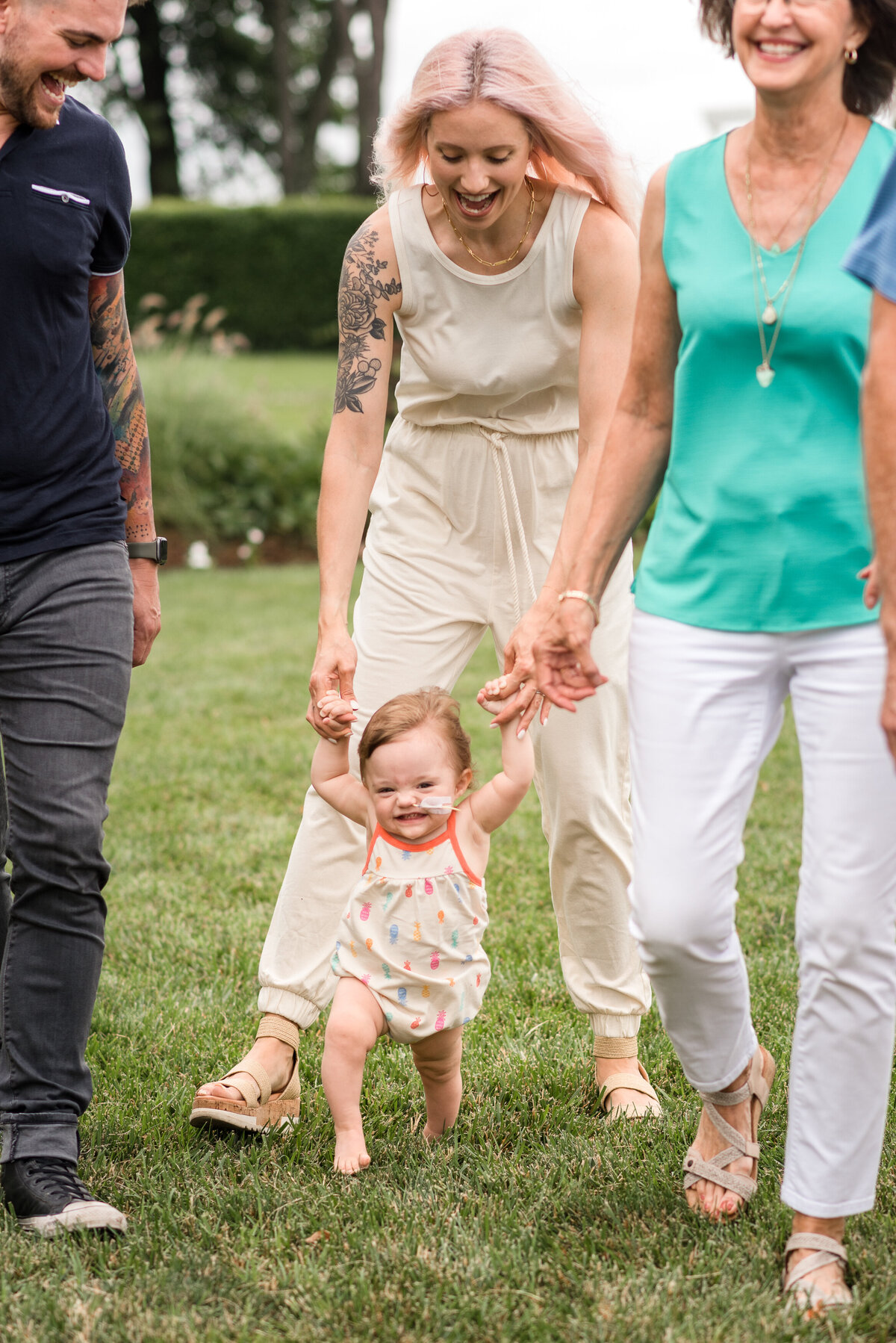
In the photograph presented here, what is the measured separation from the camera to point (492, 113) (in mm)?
2998

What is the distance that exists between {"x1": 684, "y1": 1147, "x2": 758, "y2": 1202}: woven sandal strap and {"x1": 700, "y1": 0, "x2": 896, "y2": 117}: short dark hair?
6.43 ft

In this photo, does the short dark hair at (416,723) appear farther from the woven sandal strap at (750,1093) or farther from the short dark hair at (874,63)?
the short dark hair at (874,63)

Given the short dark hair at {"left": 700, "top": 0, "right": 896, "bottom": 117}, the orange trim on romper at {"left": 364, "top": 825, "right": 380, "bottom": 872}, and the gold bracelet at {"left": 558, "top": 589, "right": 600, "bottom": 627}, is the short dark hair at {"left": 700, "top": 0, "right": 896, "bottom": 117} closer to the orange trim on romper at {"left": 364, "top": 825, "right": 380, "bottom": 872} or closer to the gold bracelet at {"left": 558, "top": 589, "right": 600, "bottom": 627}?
the gold bracelet at {"left": 558, "top": 589, "right": 600, "bottom": 627}

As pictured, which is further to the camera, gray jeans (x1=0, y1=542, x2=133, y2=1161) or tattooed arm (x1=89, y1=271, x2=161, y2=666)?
tattooed arm (x1=89, y1=271, x2=161, y2=666)

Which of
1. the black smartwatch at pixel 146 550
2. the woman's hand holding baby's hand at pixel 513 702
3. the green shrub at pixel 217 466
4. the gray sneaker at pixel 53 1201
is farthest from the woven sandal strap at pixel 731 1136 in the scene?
the green shrub at pixel 217 466

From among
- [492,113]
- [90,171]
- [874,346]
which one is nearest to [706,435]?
[874,346]

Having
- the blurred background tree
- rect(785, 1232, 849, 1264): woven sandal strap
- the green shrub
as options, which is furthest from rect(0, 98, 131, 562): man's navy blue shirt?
the blurred background tree

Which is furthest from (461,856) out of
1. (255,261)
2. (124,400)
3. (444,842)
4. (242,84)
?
(242,84)

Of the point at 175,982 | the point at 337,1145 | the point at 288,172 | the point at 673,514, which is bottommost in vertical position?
the point at 288,172

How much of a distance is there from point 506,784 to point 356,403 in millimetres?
1022

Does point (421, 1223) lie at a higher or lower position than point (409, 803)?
lower

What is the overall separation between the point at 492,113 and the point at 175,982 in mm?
2628

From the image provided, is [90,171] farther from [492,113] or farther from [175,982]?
[175,982]

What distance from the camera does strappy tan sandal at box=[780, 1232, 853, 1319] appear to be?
97.0 inches
